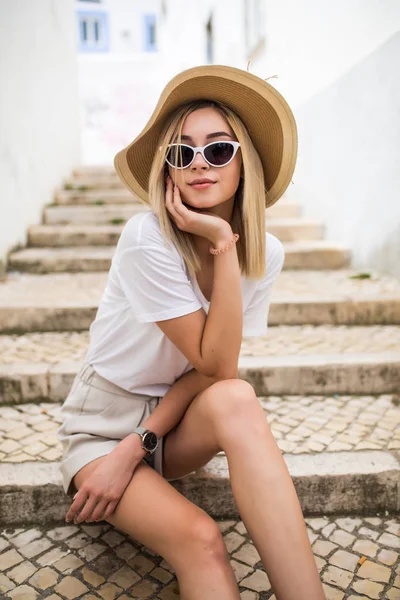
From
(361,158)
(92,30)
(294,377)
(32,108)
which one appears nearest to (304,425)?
(294,377)

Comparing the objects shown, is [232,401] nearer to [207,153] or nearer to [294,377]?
[207,153]

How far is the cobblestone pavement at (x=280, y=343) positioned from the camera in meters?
3.06

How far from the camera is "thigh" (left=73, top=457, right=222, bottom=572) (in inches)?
54.9

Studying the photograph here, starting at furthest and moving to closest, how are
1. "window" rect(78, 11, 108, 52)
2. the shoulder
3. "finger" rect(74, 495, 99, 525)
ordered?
"window" rect(78, 11, 108, 52), the shoulder, "finger" rect(74, 495, 99, 525)

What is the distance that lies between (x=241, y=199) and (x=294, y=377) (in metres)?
1.33

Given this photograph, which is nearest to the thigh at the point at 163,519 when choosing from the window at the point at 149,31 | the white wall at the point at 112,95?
the white wall at the point at 112,95

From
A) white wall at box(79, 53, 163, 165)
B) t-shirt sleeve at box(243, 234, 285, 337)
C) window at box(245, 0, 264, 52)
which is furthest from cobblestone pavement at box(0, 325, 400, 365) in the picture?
white wall at box(79, 53, 163, 165)

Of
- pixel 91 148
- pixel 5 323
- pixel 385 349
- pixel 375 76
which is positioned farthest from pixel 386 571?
pixel 91 148

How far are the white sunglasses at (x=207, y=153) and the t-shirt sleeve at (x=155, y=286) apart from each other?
327 millimetres

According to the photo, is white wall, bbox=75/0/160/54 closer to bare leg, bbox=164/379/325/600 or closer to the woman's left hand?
bare leg, bbox=164/379/325/600

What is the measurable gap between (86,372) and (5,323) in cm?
195

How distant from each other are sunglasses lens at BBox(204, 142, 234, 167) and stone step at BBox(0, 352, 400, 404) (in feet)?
4.61

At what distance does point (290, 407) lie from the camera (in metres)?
2.67

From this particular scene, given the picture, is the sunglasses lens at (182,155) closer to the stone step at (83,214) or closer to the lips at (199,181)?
the lips at (199,181)
